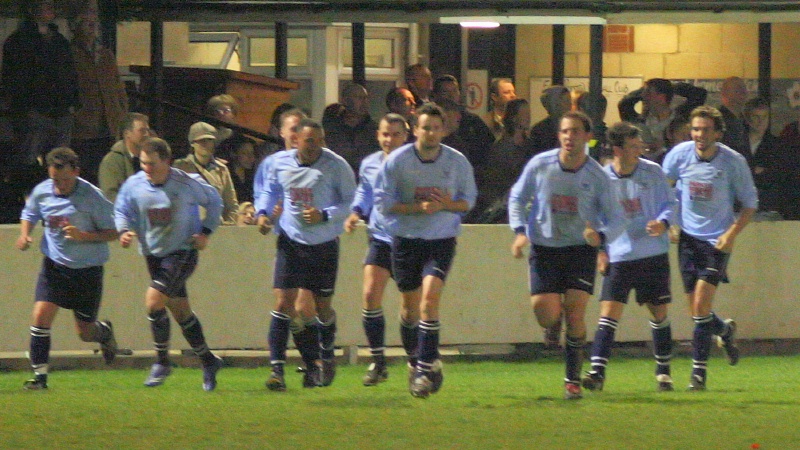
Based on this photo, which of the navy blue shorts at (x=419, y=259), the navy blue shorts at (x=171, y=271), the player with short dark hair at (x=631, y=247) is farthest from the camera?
the navy blue shorts at (x=171, y=271)

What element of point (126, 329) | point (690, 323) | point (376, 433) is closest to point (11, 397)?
point (126, 329)

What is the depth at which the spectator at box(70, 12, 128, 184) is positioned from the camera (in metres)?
14.7

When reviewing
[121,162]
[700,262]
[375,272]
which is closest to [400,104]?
[121,162]

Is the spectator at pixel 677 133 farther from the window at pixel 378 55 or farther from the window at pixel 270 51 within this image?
the window at pixel 270 51

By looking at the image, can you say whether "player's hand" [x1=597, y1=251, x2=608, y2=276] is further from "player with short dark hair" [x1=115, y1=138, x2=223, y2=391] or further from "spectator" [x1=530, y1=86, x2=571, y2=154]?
"spectator" [x1=530, y1=86, x2=571, y2=154]

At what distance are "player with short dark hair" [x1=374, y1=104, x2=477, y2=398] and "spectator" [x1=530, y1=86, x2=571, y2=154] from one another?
4.53 metres

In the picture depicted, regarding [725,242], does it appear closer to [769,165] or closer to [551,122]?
[551,122]

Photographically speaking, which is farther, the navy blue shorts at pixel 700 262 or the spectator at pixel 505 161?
the spectator at pixel 505 161

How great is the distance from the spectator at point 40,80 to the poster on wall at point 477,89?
8.82 m

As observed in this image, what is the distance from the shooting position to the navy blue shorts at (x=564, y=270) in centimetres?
1056

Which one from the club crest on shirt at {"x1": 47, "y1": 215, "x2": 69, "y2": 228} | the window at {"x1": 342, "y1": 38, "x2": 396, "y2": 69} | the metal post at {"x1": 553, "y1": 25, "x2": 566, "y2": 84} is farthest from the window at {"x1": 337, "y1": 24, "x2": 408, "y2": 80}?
the club crest on shirt at {"x1": 47, "y1": 215, "x2": 69, "y2": 228}

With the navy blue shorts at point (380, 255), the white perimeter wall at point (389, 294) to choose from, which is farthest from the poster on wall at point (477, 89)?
the navy blue shorts at point (380, 255)

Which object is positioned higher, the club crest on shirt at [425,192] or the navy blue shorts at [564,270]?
the club crest on shirt at [425,192]

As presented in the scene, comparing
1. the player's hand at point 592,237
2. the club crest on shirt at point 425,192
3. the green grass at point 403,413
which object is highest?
the club crest on shirt at point 425,192
